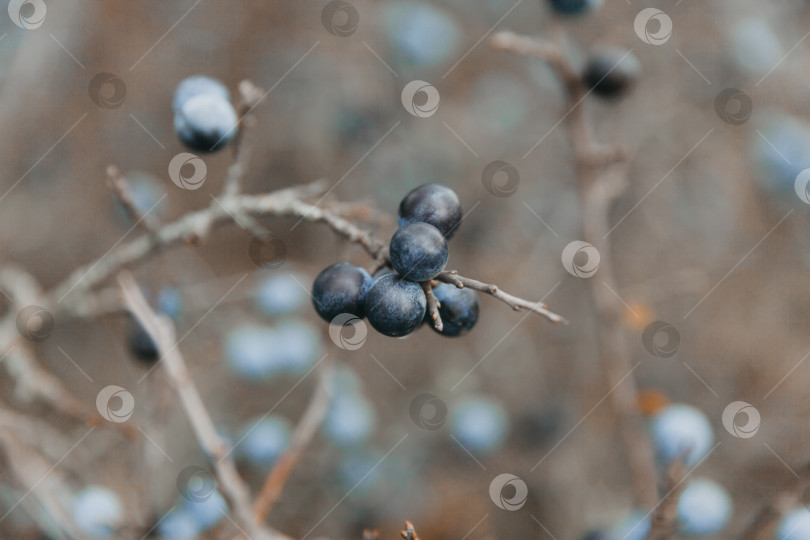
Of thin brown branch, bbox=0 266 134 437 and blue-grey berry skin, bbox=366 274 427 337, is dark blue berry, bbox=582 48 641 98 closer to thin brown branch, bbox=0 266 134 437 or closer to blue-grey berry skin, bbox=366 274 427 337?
blue-grey berry skin, bbox=366 274 427 337

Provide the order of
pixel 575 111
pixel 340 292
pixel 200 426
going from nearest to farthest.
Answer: pixel 340 292 < pixel 200 426 < pixel 575 111

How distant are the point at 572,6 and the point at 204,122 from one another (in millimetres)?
1486

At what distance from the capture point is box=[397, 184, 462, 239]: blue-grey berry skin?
149 cm

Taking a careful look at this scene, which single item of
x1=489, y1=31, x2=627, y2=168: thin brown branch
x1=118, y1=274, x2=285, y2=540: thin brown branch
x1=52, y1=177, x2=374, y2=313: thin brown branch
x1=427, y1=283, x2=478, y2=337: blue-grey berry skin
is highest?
x1=489, y1=31, x2=627, y2=168: thin brown branch

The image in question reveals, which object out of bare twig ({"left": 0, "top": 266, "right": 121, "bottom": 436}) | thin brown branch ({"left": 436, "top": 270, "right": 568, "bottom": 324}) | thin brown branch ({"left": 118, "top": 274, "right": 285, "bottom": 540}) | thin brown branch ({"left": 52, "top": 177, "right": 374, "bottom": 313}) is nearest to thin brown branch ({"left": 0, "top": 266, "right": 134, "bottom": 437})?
bare twig ({"left": 0, "top": 266, "right": 121, "bottom": 436})

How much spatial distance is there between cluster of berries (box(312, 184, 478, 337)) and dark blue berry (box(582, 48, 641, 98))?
1.45 meters

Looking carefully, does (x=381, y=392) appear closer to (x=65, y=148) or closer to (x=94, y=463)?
(x=94, y=463)

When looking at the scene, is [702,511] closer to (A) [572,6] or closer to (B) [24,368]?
(A) [572,6]

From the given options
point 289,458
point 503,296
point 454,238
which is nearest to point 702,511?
point 289,458

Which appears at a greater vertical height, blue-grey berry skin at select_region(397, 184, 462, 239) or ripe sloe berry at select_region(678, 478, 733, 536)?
ripe sloe berry at select_region(678, 478, 733, 536)

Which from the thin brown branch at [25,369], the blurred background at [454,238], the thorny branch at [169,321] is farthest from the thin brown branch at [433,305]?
the blurred background at [454,238]

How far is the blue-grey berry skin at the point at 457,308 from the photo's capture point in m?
1.55

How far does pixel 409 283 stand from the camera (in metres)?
1.41

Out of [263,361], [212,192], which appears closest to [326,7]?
[212,192]
